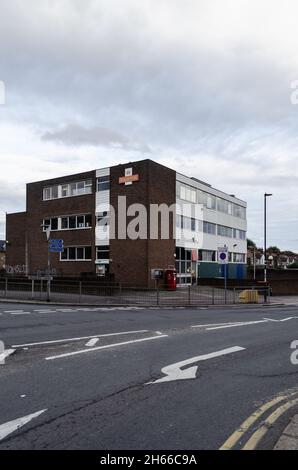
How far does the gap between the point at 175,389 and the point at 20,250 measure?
4294 centimetres

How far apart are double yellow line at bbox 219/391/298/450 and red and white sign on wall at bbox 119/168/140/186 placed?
102ft

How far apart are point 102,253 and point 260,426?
34.5 metres

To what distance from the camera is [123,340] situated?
1091 centimetres

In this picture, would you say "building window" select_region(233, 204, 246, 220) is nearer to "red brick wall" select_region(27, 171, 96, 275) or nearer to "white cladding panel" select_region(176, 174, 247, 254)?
"white cladding panel" select_region(176, 174, 247, 254)

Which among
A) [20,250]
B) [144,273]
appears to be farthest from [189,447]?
[20,250]

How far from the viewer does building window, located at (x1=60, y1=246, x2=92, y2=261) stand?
40406mm

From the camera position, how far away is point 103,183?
3962 centimetres

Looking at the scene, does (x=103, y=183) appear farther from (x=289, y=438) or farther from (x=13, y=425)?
(x=289, y=438)

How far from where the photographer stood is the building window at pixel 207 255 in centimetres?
4503

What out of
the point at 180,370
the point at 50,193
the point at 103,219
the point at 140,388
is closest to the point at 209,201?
the point at 103,219

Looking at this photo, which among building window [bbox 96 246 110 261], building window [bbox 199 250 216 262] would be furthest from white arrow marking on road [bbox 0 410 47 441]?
building window [bbox 199 250 216 262]

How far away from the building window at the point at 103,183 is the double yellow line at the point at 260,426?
34.0 m

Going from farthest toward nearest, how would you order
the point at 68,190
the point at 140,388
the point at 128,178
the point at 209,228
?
the point at 209,228 < the point at 68,190 < the point at 128,178 < the point at 140,388
